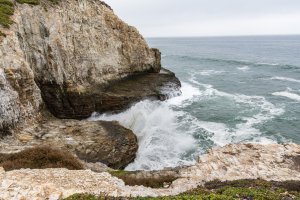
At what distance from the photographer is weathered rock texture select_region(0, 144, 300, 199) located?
1670 centimetres

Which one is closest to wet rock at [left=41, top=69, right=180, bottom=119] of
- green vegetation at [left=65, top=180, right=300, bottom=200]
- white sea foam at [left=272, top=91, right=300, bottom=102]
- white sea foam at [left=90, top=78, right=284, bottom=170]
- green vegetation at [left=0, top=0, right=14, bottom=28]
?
white sea foam at [left=90, top=78, right=284, bottom=170]

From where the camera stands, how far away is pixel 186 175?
2266 centimetres

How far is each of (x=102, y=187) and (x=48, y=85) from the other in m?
21.7

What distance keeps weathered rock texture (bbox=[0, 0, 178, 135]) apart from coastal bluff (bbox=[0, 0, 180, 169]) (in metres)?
0.09

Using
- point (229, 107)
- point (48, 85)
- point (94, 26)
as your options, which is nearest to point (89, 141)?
point (48, 85)

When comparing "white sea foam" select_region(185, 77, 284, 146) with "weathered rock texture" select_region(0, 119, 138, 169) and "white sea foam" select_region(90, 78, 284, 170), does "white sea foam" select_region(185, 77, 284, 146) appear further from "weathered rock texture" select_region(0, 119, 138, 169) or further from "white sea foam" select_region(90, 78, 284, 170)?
"weathered rock texture" select_region(0, 119, 138, 169)

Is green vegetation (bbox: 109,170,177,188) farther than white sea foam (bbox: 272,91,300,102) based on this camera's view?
No

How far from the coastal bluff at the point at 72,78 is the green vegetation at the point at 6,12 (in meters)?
0.42

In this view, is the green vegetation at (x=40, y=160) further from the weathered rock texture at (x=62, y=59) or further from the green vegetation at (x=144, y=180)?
the weathered rock texture at (x=62, y=59)

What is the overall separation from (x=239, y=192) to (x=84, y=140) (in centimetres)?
1709

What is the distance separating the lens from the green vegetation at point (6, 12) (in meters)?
32.1

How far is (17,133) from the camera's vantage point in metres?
28.4

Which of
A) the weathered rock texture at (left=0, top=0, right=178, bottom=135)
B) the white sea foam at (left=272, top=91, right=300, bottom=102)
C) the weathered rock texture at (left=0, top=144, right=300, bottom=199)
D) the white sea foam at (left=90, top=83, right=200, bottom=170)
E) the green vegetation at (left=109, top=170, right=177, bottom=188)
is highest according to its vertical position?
the weathered rock texture at (left=0, top=0, right=178, bottom=135)

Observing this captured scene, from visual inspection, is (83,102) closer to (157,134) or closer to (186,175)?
(157,134)
